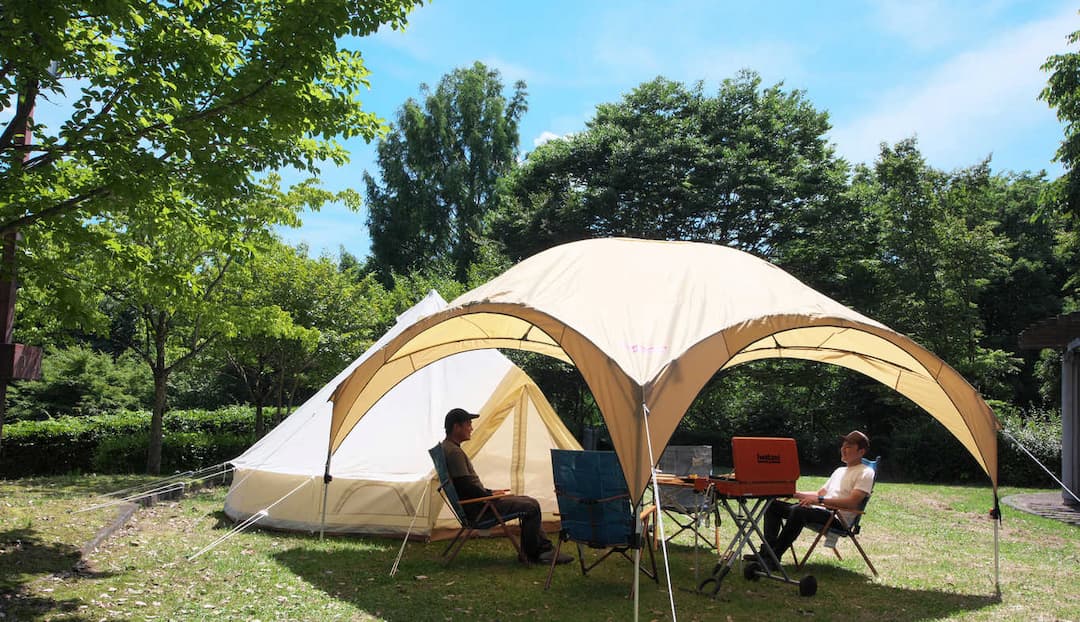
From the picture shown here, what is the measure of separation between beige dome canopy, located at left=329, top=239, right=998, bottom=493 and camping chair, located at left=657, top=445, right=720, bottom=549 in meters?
1.21

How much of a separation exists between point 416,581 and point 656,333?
2510 mm

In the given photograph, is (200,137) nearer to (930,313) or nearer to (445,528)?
(445,528)

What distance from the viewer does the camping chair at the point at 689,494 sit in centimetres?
730

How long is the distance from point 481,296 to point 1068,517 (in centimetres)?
873

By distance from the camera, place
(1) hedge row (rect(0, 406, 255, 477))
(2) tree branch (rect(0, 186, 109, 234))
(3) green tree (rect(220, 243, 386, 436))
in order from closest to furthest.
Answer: (2) tree branch (rect(0, 186, 109, 234))
(1) hedge row (rect(0, 406, 255, 477))
(3) green tree (rect(220, 243, 386, 436))

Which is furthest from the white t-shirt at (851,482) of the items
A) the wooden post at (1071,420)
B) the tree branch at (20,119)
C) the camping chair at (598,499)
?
the wooden post at (1071,420)

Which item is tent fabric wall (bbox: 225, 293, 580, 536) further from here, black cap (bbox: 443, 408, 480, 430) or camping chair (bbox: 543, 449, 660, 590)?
camping chair (bbox: 543, 449, 660, 590)

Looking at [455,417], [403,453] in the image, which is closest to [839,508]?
[455,417]

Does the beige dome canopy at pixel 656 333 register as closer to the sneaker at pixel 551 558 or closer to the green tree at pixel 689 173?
the sneaker at pixel 551 558

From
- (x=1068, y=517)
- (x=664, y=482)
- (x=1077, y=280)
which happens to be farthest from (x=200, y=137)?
(x=1077, y=280)

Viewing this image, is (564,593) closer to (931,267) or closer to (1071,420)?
(1071,420)

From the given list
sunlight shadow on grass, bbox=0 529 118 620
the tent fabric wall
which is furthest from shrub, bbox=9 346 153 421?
sunlight shadow on grass, bbox=0 529 118 620

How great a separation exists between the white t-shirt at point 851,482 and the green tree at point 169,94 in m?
4.93

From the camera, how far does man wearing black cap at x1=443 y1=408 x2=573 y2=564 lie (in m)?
6.71
